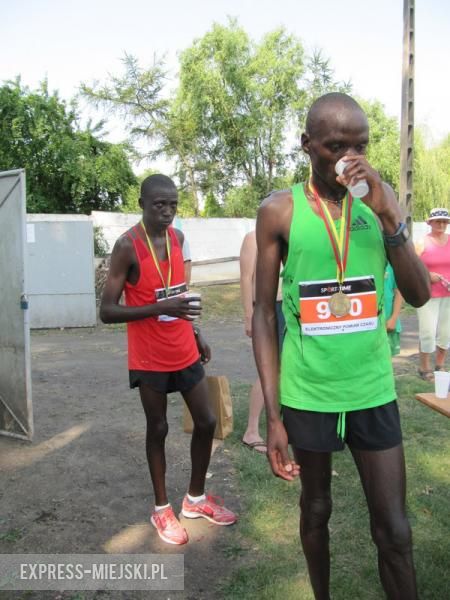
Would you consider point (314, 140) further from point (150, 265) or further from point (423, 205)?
point (423, 205)

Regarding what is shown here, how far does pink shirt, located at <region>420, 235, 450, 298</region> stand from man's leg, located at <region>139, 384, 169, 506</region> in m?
4.65

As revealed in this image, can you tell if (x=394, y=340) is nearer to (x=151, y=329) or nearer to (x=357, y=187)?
(x=151, y=329)

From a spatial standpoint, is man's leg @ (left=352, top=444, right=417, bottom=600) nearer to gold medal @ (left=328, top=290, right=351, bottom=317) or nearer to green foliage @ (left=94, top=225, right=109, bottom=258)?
gold medal @ (left=328, top=290, right=351, bottom=317)

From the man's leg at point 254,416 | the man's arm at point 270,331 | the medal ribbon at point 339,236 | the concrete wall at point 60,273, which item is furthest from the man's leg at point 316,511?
the concrete wall at point 60,273

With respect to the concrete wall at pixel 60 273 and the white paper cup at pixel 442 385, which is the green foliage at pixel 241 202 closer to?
the concrete wall at pixel 60 273

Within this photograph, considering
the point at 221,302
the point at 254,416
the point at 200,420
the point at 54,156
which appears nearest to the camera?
the point at 200,420

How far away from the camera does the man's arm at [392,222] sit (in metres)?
1.79

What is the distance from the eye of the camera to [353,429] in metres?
2.10

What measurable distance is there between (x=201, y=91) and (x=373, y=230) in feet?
103

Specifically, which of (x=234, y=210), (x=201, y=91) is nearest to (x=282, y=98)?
(x=201, y=91)

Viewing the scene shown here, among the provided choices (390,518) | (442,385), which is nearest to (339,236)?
(390,518)

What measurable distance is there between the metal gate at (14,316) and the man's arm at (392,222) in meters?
3.51

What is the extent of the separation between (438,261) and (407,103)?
7019 mm

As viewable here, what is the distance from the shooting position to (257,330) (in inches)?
86.7
